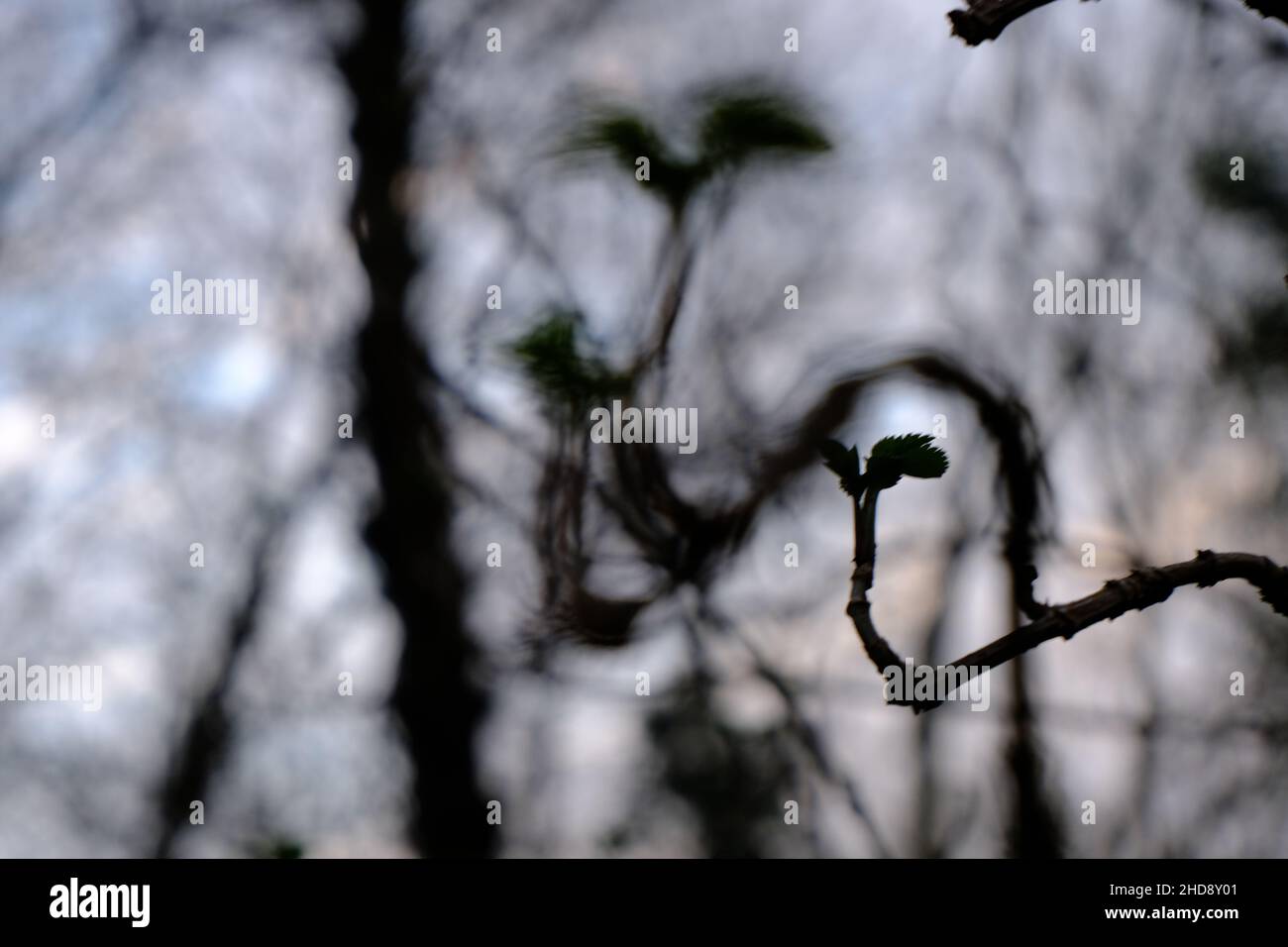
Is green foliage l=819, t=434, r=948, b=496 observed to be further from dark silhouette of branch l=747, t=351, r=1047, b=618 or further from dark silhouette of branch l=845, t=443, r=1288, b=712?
dark silhouette of branch l=747, t=351, r=1047, b=618

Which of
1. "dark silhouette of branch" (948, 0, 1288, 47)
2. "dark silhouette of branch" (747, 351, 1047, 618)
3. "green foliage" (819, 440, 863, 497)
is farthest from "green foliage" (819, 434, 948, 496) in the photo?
"dark silhouette of branch" (747, 351, 1047, 618)

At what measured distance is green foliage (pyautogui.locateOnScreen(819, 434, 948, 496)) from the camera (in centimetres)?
→ 37

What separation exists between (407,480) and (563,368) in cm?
36

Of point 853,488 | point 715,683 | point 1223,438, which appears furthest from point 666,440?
point 1223,438

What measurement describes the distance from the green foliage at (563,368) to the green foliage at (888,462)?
1.66 ft

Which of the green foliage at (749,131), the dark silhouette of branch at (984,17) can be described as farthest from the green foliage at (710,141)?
the dark silhouette of branch at (984,17)

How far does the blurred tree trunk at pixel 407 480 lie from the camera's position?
1.11 meters

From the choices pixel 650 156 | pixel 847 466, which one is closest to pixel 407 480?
pixel 650 156

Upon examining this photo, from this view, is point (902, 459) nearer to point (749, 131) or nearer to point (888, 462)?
point (888, 462)

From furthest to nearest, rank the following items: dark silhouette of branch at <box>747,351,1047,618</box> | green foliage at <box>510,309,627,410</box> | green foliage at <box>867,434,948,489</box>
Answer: dark silhouette of branch at <box>747,351,1047,618</box>, green foliage at <box>510,309,627,410</box>, green foliage at <box>867,434,948,489</box>

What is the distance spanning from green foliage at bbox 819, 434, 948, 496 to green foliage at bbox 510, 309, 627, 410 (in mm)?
504

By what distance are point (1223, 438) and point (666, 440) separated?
0.85 metres

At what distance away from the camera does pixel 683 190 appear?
92cm
